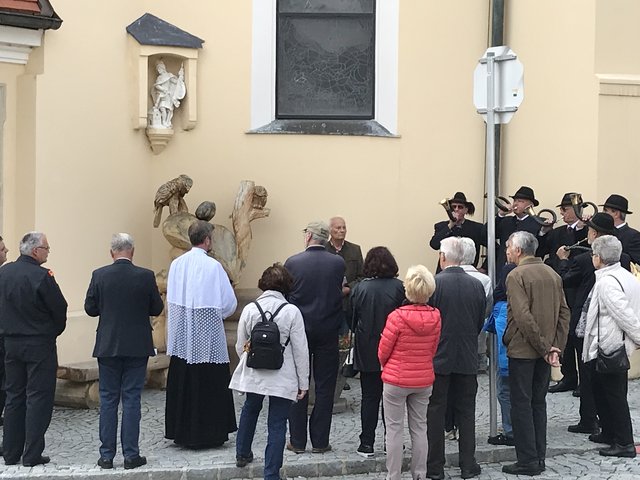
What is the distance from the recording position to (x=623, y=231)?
1122cm

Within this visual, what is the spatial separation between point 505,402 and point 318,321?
165cm

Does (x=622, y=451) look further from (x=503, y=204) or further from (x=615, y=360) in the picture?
(x=503, y=204)

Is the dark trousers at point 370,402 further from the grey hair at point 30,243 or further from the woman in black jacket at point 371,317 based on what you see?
the grey hair at point 30,243

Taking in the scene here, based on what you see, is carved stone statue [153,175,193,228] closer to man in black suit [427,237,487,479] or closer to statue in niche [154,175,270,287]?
statue in niche [154,175,270,287]

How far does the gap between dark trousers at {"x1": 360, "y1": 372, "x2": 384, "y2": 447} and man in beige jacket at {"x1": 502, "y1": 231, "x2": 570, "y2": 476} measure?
3.36ft

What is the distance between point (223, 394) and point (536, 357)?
8.13ft

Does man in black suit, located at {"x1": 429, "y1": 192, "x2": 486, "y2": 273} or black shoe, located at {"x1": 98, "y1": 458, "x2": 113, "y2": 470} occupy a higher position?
man in black suit, located at {"x1": 429, "y1": 192, "x2": 486, "y2": 273}

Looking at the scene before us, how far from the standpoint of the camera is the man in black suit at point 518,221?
481 inches

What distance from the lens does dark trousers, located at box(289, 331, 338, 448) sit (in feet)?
31.3

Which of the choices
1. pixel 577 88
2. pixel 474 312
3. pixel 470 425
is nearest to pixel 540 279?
pixel 474 312

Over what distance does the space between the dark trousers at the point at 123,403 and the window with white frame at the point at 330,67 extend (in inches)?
192

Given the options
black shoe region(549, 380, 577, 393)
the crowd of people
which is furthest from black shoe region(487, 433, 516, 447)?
black shoe region(549, 380, 577, 393)

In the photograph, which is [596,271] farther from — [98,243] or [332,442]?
[98,243]

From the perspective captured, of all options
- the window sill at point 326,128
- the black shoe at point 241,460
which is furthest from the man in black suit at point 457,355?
the window sill at point 326,128
